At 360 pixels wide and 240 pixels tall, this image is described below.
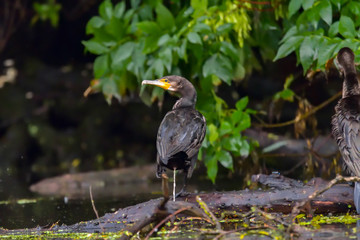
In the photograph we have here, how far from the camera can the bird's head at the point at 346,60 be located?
20.6 feet

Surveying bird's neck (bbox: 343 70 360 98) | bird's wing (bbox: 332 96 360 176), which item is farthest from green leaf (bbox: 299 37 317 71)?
bird's wing (bbox: 332 96 360 176)

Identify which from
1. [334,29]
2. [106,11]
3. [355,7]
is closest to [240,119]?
[334,29]

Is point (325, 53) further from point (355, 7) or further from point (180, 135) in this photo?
point (180, 135)

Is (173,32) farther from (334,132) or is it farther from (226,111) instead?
(334,132)

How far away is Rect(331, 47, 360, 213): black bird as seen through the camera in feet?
19.1

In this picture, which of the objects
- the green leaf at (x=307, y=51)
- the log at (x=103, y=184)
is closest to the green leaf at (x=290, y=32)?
the green leaf at (x=307, y=51)

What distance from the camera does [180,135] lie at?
6.15 m

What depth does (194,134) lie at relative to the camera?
20.3 ft

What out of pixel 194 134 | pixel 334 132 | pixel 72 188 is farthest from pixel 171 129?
pixel 72 188

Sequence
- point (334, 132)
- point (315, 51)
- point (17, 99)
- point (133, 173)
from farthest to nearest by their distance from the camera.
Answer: point (17, 99)
point (133, 173)
point (315, 51)
point (334, 132)

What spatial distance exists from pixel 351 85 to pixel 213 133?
5.09 ft

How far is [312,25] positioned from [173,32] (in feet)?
4.64

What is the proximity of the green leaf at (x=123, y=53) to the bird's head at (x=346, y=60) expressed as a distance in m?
2.43

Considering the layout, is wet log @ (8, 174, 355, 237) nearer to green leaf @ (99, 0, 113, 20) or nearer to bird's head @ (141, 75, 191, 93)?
bird's head @ (141, 75, 191, 93)
